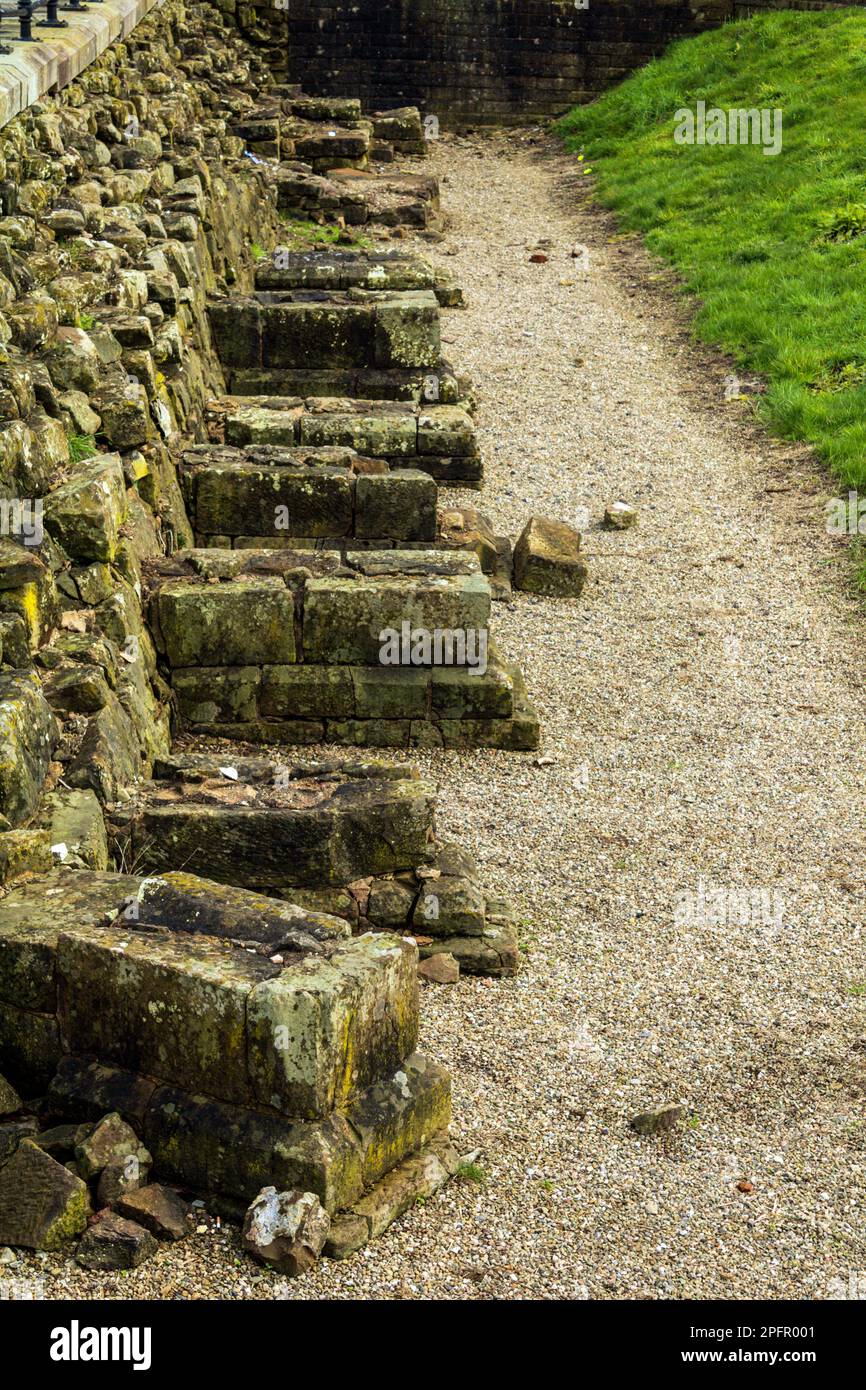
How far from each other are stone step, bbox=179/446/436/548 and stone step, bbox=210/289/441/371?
10.1ft

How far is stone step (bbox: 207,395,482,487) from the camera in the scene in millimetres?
12422

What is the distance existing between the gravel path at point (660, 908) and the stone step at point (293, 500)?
1.08 m

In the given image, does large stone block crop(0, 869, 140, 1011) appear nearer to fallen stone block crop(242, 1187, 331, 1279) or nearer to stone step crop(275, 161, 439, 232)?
fallen stone block crop(242, 1187, 331, 1279)

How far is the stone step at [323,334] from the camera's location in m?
14.2

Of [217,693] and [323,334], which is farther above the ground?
[323,334]

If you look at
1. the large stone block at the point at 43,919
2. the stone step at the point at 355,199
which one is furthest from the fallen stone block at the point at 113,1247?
the stone step at the point at 355,199

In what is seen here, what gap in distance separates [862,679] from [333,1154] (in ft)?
22.2

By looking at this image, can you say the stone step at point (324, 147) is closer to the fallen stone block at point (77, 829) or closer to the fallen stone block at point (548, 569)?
the fallen stone block at point (548, 569)

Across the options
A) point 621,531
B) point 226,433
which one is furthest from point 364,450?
point 621,531

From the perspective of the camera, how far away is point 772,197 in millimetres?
20906

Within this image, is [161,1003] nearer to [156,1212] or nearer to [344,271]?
[156,1212]

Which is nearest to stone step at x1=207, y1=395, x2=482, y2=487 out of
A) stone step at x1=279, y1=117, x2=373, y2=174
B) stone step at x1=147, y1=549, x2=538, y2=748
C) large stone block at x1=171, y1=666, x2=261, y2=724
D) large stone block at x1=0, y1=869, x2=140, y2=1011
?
stone step at x1=147, y1=549, x2=538, y2=748

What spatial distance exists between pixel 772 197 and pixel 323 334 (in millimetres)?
9320

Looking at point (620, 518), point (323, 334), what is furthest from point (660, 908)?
point (323, 334)
